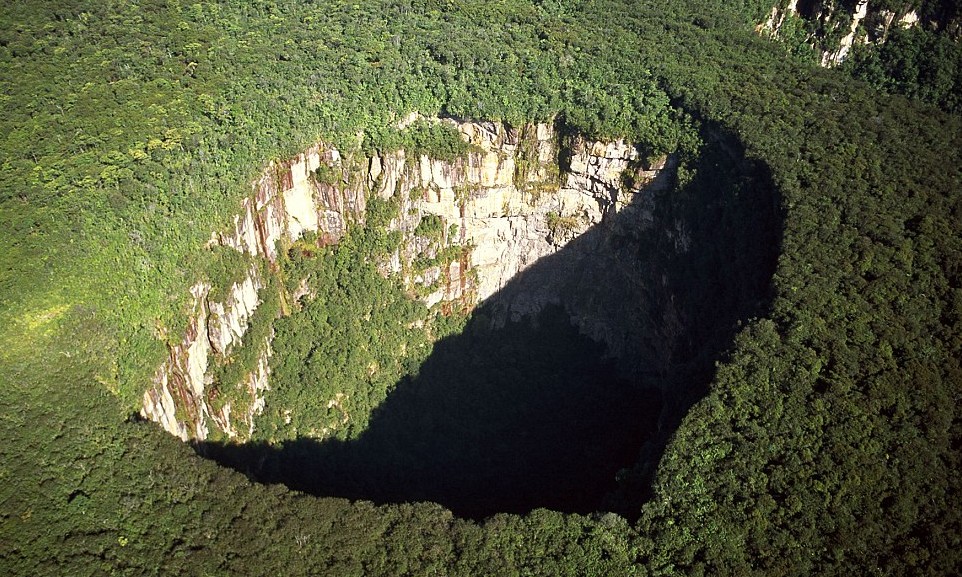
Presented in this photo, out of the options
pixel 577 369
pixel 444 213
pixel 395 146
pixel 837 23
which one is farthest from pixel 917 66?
pixel 395 146

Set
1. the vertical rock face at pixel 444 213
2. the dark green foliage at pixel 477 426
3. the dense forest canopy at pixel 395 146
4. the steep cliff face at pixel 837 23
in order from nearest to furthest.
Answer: the dense forest canopy at pixel 395 146
the vertical rock face at pixel 444 213
the dark green foliage at pixel 477 426
the steep cliff face at pixel 837 23

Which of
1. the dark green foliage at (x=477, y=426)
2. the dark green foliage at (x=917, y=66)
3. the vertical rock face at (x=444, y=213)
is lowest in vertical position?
the dark green foliage at (x=477, y=426)

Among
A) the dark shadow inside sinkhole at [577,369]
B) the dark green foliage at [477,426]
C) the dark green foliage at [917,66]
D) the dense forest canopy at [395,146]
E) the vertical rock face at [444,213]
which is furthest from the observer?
the dark green foliage at [917,66]

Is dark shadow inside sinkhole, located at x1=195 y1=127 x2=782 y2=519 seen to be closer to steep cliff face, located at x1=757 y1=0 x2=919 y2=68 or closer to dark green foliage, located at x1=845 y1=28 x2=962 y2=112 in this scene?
steep cliff face, located at x1=757 y1=0 x2=919 y2=68

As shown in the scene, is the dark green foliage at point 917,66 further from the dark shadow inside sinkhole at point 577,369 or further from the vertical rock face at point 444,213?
the vertical rock face at point 444,213

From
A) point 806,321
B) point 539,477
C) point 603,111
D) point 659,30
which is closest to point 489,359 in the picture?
point 539,477

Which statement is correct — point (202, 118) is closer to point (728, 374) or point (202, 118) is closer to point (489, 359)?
point (489, 359)

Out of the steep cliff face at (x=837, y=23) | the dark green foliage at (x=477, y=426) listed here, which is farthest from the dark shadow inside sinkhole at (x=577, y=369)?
the steep cliff face at (x=837, y=23)
